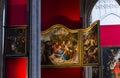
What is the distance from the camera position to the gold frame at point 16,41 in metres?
7.40

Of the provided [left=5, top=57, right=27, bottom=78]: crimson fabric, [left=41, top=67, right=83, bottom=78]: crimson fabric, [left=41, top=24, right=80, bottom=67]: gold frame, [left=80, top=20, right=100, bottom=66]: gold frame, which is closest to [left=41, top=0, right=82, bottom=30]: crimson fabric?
[left=41, top=24, right=80, bottom=67]: gold frame

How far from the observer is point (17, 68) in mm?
7293

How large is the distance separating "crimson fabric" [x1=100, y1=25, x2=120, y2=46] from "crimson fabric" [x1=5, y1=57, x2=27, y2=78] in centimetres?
1113

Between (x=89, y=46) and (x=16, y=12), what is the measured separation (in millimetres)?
5755

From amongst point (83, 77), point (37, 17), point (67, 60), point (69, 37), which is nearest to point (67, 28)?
point (69, 37)

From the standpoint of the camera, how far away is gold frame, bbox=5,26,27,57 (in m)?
7.40

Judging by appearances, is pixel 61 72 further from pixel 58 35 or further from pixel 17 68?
pixel 17 68

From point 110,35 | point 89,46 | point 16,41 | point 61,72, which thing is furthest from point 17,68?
point 110,35

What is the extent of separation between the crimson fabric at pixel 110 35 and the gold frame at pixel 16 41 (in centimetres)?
1103

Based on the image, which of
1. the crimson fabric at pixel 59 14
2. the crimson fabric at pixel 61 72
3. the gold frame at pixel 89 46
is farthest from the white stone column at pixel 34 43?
the crimson fabric at pixel 59 14

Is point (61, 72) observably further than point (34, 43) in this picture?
Yes

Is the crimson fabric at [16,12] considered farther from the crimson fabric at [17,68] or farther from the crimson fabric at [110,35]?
the crimson fabric at [110,35]

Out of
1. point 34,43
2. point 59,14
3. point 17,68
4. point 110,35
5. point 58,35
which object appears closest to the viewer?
point 17,68

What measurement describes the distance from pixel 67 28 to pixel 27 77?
591cm
